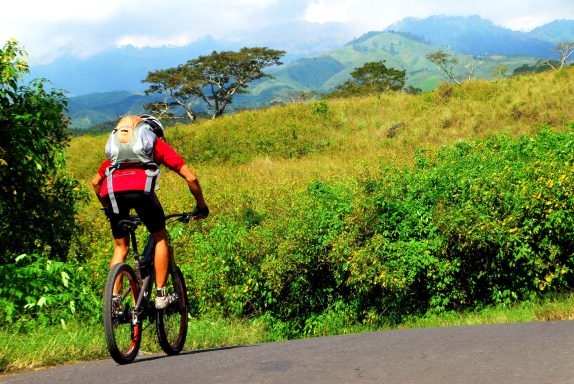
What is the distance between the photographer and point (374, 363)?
15.7 ft

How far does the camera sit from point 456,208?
41.1ft

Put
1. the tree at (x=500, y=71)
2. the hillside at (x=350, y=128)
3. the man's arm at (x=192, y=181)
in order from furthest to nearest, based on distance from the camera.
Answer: the tree at (x=500, y=71), the hillside at (x=350, y=128), the man's arm at (x=192, y=181)

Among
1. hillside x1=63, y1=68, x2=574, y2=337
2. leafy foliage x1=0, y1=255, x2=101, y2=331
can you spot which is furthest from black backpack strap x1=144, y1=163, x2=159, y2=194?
hillside x1=63, y1=68, x2=574, y2=337

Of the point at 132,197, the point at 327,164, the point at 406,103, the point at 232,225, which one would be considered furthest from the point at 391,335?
the point at 406,103

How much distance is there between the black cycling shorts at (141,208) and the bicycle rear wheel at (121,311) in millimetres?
443

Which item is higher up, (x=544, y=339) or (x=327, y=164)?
(x=544, y=339)

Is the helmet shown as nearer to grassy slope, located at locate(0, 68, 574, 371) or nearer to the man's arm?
the man's arm

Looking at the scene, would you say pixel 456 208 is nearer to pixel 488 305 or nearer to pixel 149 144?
pixel 488 305

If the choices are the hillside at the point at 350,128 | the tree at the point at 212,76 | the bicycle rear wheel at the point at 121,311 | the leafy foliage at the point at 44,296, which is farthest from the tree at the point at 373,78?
the bicycle rear wheel at the point at 121,311

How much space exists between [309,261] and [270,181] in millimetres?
9958

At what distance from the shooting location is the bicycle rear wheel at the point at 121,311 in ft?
17.4

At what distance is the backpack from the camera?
18.2ft

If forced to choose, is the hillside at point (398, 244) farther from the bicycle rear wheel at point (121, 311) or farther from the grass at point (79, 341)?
the bicycle rear wheel at point (121, 311)

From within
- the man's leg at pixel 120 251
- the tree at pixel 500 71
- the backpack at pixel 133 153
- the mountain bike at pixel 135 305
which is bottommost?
the tree at pixel 500 71
